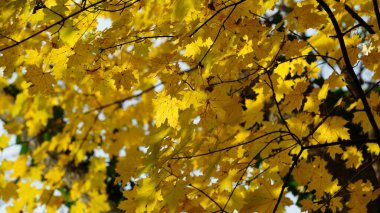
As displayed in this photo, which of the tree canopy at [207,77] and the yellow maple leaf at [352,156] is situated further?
the yellow maple leaf at [352,156]

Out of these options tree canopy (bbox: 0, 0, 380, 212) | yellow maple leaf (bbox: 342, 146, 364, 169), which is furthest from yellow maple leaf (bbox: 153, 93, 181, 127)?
yellow maple leaf (bbox: 342, 146, 364, 169)

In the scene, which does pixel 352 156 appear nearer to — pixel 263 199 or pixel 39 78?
pixel 263 199

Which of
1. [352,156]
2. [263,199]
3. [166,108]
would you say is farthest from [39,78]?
[352,156]

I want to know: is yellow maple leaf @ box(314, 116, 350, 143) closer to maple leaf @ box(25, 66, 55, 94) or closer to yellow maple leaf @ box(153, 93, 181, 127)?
yellow maple leaf @ box(153, 93, 181, 127)

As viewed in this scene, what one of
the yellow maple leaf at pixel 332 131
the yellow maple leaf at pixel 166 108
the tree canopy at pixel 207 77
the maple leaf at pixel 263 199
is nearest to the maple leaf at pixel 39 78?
the tree canopy at pixel 207 77

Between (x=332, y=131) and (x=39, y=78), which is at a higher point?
(x=39, y=78)

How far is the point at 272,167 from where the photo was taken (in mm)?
2270

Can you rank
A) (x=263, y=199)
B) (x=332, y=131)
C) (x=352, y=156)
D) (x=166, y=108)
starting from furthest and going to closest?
(x=352, y=156), (x=332, y=131), (x=263, y=199), (x=166, y=108)

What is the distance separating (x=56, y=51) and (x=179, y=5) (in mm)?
618

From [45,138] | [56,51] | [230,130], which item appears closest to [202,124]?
[56,51]

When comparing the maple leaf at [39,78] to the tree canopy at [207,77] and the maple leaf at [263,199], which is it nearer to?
Answer: the tree canopy at [207,77]

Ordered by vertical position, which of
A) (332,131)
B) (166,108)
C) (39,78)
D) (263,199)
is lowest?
(263,199)

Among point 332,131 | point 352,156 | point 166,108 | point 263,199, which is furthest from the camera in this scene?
point 352,156

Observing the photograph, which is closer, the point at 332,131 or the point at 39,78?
the point at 39,78
